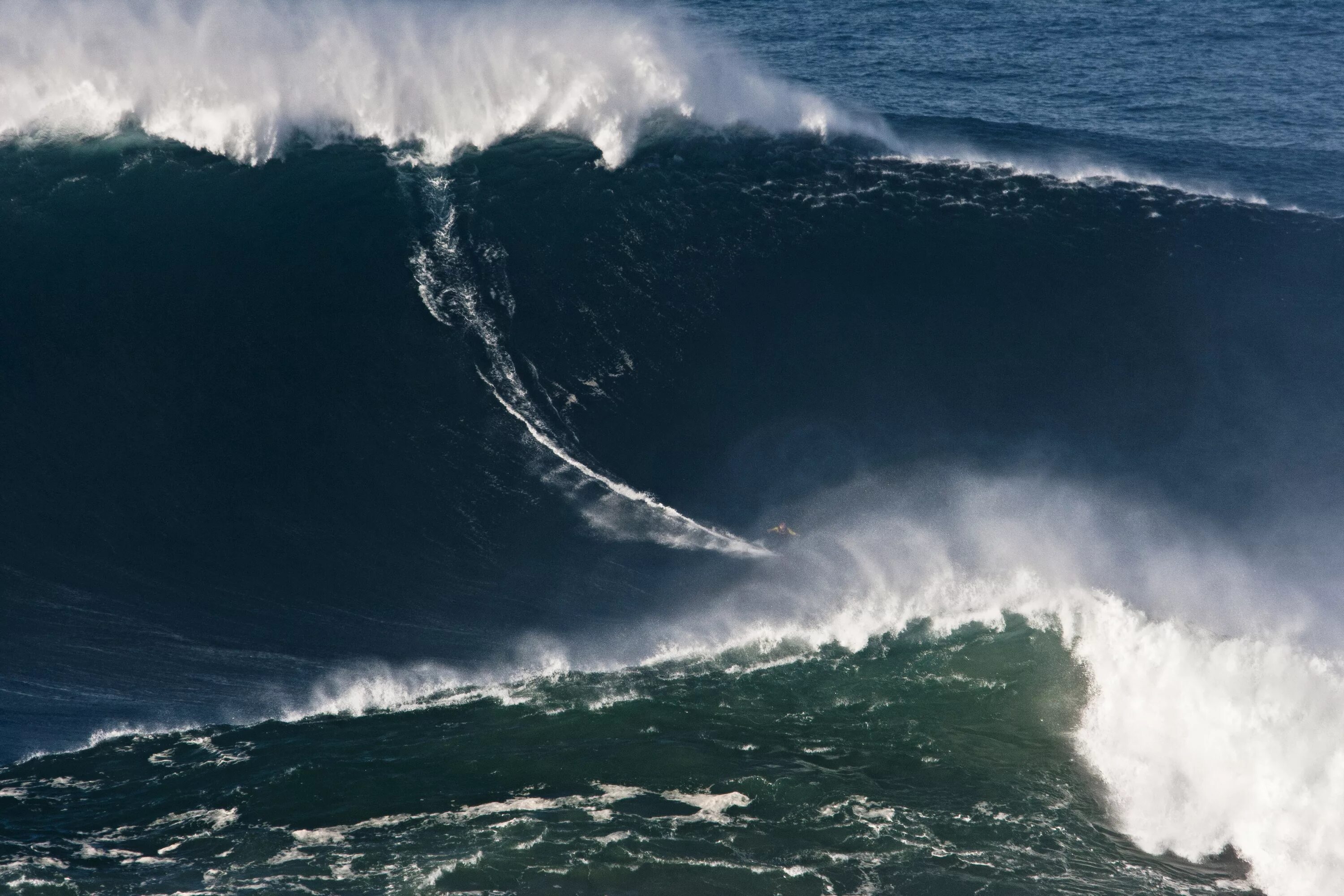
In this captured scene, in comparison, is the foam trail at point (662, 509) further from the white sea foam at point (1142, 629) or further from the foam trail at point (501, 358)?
the white sea foam at point (1142, 629)

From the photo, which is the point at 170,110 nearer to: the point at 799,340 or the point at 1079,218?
the point at 799,340

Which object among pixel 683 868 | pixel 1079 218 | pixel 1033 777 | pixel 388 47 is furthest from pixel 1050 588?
pixel 388 47

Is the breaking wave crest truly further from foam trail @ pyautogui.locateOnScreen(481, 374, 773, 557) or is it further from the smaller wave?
the smaller wave

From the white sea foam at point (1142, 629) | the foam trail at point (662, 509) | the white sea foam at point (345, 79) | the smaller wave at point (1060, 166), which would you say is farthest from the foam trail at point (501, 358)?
the smaller wave at point (1060, 166)

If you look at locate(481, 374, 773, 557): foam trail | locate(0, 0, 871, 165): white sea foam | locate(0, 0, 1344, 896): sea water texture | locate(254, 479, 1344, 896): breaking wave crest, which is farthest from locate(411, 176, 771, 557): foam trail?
locate(0, 0, 871, 165): white sea foam

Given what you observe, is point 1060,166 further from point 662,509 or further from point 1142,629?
point 662,509
